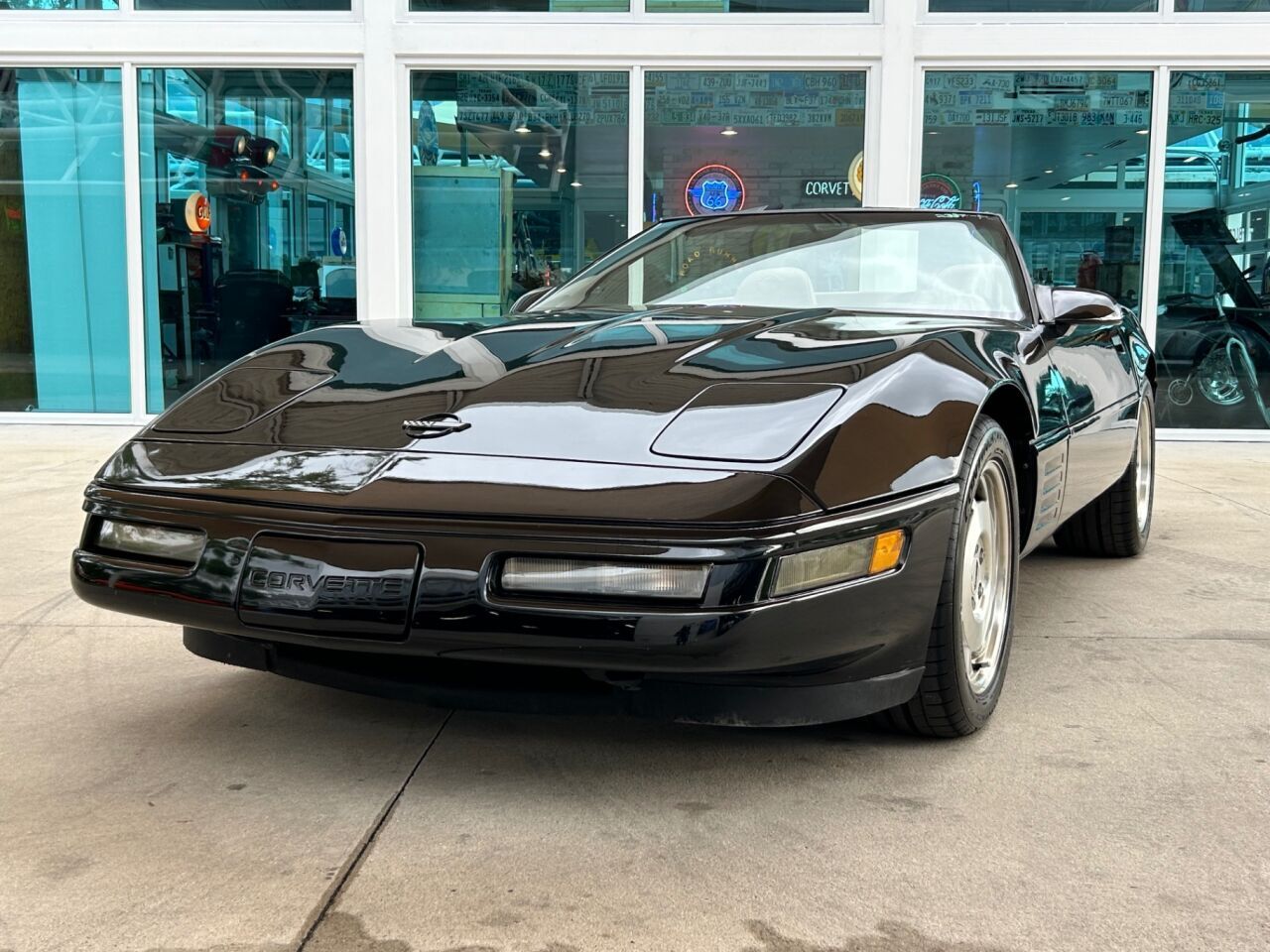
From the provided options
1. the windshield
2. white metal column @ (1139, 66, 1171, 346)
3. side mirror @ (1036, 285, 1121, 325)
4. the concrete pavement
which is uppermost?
white metal column @ (1139, 66, 1171, 346)

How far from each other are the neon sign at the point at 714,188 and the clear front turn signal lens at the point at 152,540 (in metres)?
7.27

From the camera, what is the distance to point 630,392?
236 centimetres

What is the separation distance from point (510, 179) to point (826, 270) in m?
6.27

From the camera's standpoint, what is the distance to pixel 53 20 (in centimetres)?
909

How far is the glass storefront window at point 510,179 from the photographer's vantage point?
30.0ft

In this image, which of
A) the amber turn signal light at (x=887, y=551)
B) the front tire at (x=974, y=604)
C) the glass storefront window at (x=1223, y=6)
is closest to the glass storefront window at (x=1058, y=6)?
the glass storefront window at (x=1223, y=6)

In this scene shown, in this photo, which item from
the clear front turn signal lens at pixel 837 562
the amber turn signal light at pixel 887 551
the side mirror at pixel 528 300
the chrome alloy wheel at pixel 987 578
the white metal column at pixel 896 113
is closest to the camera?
the clear front turn signal lens at pixel 837 562

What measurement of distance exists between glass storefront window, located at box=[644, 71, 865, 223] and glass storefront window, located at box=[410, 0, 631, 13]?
0.59 meters

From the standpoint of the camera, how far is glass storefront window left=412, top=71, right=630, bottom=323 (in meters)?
9.14

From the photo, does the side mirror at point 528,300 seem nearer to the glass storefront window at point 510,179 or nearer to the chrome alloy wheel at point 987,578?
the chrome alloy wheel at point 987,578

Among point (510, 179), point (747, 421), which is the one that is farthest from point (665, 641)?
point (510, 179)

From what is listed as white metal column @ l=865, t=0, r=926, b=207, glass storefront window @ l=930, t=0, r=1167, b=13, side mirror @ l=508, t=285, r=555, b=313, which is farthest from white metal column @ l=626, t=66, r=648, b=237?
side mirror @ l=508, t=285, r=555, b=313

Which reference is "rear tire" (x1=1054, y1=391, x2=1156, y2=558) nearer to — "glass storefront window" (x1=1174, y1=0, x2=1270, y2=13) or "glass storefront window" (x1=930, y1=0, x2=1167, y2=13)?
"glass storefront window" (x1=930, y1=0, x2=1167, y2=13)

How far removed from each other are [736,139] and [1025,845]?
25.3 feet
